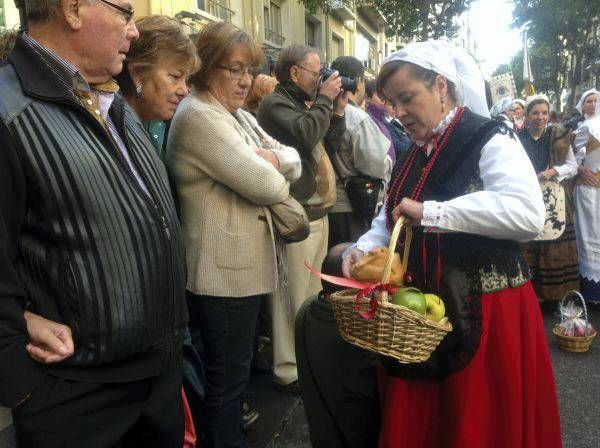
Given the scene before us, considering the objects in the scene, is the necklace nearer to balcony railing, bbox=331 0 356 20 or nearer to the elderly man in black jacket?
the elderly man in black jacket

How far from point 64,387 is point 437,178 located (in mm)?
1334

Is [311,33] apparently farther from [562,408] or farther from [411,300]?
[411,300]

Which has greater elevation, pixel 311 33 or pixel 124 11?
pixel 311 33

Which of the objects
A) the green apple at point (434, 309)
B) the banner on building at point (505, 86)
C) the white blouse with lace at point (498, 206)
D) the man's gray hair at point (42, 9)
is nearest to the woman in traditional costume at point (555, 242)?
the white blouse with lace at point (498, 206)

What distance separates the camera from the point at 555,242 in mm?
4984

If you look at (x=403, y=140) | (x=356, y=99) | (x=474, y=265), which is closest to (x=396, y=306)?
(x=474, y=265)

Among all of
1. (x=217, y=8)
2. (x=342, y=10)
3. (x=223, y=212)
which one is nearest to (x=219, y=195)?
(x=223, y=212)

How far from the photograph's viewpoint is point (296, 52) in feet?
10.7

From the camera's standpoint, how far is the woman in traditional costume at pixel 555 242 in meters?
4.94

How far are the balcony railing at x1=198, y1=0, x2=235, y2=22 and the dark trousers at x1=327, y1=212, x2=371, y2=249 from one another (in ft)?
29.2

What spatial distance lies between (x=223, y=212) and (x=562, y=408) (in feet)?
7.75

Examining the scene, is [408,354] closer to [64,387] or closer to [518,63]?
[64,387]

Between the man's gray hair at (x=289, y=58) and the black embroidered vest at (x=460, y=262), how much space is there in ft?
5.14

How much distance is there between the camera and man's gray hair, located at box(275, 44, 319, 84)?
3263 millimetres
